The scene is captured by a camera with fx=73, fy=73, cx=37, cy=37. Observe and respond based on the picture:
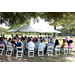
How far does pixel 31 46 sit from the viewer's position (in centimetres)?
602

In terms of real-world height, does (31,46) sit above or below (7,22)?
below

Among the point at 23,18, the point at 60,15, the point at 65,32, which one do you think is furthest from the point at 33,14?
the point at 65,32
